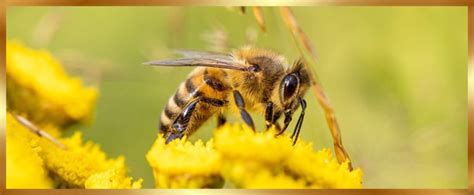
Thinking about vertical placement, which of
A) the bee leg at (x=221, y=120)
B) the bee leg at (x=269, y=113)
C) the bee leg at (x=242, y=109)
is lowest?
the bee leg at (x=221, y=120)

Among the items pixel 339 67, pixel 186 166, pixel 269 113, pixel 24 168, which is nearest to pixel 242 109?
pixel 269 113

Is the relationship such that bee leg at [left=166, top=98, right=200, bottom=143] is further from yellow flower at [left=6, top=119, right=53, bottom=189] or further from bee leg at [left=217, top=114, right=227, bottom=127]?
yellow flower at [left=6, top=119, right=53, bottom=189]

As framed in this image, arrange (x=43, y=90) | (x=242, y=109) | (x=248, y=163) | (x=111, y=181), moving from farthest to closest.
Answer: (x=43, y=90) < (x=242, y=109) < (x=111, y=181) < (x=248, y=163)

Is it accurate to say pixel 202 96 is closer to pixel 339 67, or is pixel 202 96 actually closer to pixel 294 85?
pixel 294 85

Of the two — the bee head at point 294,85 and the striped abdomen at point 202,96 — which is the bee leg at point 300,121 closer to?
the bee head at point 294,85

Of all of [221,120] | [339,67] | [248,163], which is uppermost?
[248,163]

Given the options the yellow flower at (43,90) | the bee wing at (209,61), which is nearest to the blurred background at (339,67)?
the yellow flower at (43,90)

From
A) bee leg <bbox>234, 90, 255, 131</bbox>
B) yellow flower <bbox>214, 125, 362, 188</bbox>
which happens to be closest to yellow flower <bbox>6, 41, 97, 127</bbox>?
bee leg <bbox>234, 90, 255, 131</bbox>

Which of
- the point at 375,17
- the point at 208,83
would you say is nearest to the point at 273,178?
the point at 208,83
